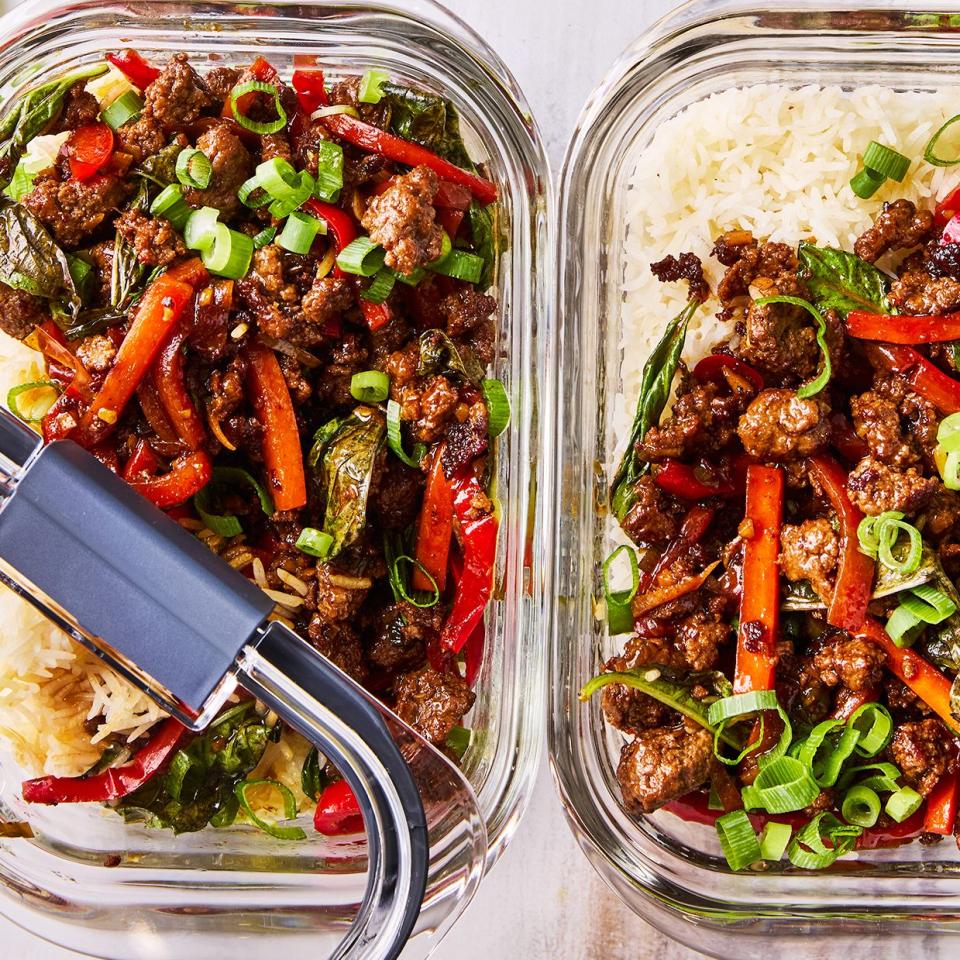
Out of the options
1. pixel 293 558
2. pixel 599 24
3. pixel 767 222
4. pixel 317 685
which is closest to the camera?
pixel 317 685

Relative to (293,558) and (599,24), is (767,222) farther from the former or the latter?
(293,558)

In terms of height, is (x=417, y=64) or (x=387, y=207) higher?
(x=417, y=64)

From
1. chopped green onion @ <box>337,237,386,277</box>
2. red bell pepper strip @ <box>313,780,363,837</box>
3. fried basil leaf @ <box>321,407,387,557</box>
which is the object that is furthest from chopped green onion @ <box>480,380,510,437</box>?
red bell pepper strip @ <box>313,780,363,837</box>

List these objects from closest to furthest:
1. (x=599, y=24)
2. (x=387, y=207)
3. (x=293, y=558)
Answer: (x=387, y=207), (x=293, y=558), (x=599, y=24)

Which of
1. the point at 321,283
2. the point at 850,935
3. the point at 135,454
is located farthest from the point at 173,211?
the point at 850,935

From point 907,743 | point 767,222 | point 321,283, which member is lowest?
point 907,743

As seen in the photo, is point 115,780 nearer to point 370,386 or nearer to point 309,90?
point 370,386
